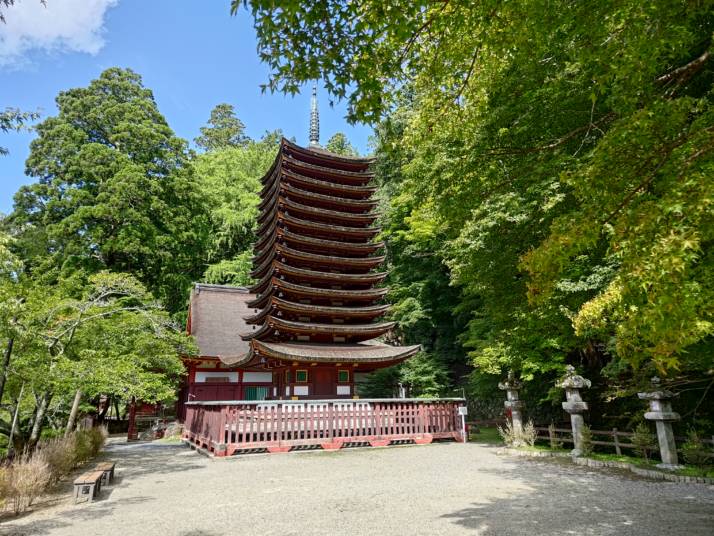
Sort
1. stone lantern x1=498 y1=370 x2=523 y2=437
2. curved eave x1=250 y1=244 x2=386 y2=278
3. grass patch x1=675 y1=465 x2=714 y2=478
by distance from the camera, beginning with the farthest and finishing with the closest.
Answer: curved eave x1=250 y1=244 x2=386 y2=278 → stone lantern x1=498 y1=370 x2=523 y2=437 → grass patch x1=675 y1=465 x2=714 y2=478

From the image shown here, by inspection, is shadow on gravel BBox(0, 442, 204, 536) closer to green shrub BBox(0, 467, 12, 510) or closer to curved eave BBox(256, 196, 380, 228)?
green shrub BBox(0, 467, 12, 510)

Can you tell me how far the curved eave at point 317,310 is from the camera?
16.9 m

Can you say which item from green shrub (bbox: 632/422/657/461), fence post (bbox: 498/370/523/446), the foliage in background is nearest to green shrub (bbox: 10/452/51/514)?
the foliage in background

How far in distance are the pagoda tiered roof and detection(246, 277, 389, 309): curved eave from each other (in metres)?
0.04

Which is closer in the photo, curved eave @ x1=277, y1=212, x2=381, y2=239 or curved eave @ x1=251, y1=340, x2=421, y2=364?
curved eave @ x1=251, y1=340, x2=421, y2=364

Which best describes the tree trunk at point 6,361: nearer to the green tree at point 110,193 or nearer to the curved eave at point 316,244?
the curved eave at point 316,244

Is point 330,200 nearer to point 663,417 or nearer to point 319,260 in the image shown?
point 319,260

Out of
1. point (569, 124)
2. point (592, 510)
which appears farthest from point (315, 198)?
point (592, 510)

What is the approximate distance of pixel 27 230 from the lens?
77.9 feet

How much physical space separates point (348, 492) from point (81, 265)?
68.9 feet

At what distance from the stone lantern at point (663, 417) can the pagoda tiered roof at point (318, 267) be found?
31.5 ft

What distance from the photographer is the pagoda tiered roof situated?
16.9 meters

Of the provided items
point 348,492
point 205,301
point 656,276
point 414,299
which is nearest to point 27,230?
point 205,301

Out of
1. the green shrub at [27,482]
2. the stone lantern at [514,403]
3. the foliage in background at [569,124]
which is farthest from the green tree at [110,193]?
the foliage in background at [569,124]
